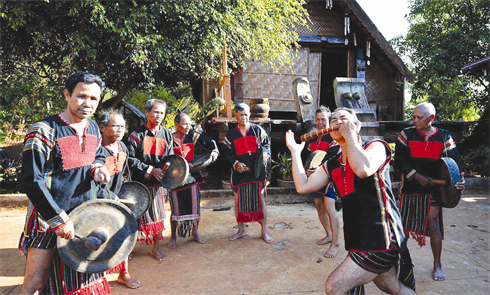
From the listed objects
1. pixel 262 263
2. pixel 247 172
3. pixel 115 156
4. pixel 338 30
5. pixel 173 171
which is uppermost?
pixel 338 30

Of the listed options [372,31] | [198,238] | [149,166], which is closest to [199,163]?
[149,166]

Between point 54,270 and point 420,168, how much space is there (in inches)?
146

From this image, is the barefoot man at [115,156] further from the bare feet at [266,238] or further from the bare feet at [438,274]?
the bare feet at [438,274]

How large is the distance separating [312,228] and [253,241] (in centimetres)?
112

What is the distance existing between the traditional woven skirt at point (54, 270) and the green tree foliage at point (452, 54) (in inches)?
438

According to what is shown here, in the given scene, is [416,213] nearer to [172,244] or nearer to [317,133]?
[317,133]

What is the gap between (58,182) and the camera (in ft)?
7.33

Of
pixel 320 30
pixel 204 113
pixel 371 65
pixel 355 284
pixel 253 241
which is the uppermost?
pixel 320 30

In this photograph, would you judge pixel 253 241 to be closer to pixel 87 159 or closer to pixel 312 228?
pixel 312 228

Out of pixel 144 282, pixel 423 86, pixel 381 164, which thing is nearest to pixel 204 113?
pixel 144 282

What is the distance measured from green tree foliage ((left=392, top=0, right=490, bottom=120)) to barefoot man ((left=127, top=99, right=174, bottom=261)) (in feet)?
31.9

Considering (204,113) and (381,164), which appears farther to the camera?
(204,113)

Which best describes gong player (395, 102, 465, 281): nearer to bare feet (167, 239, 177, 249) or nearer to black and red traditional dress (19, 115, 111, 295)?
bare feet (167, 239, 177, 249)

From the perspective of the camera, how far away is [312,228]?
16.9 feet
